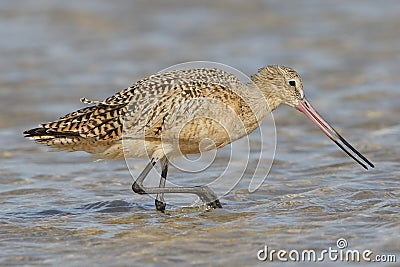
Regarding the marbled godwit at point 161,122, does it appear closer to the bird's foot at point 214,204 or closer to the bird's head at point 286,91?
the bird's foot at point 214,204

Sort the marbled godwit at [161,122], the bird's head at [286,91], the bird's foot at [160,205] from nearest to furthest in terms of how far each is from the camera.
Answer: the marbled godwit at [161,122], the bird's foot at [160,205], the bird's head at [286,91]

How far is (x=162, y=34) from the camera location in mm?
14367

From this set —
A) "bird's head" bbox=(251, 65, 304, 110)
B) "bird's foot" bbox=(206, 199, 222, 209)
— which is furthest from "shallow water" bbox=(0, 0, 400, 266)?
"bird's head" bbox=(251, 65, 304, 110)

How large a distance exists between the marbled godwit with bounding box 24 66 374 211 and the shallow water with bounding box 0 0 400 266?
0.54 m

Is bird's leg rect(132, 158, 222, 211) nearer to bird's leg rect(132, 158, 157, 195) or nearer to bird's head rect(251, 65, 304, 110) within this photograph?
bird's leg rect(132, 158, 157, 195)

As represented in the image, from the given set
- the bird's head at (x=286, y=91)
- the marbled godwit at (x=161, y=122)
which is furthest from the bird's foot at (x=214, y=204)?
the bird's head at (x=286, y=91)

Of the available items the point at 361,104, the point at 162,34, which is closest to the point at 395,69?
the point at 361,104

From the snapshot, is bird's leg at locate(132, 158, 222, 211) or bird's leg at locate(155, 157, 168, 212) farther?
bird's leg at locate(155, 157, 168, 212)

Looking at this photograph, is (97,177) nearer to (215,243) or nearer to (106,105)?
(106,105)

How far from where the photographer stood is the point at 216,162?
30.5 ft

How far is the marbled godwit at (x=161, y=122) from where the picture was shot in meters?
7.42

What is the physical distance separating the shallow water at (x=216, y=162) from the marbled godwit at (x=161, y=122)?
21.3 inches

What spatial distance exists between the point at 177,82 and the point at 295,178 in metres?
1.69

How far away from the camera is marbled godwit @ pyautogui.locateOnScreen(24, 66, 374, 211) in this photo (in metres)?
7.42
